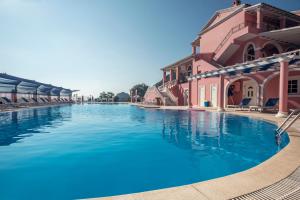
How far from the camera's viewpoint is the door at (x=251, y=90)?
66.5 feet

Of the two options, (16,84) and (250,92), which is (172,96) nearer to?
(250,92)

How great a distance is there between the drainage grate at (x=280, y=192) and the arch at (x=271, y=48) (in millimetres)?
20405

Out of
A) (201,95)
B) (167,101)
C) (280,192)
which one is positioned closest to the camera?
(280,192)

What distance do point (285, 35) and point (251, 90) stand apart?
6425mm

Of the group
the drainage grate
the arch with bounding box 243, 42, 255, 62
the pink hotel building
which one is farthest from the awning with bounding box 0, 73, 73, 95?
the arch with bounding box 243, 42, 255, 62

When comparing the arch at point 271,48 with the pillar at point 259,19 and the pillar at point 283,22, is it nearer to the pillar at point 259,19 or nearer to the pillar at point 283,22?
the pillar at point 259,19

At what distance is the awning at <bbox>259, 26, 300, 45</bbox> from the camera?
17.8 metres

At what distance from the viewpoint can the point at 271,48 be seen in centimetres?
2098

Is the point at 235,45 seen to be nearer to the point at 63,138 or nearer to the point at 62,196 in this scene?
the point at 63,138

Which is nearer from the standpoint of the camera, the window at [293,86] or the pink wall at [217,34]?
the window at [293,86]

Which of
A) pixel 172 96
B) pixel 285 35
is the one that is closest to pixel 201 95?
pixel 172 96

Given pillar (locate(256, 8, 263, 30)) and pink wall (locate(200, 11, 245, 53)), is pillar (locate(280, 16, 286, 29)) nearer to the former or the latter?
pillar (locate(256, 8, 263, 30))

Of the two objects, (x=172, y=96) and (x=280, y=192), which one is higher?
(x=172, y=96)

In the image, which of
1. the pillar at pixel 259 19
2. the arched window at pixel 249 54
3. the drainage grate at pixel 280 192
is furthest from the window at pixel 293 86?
the drainage grate at pixel 280 192
